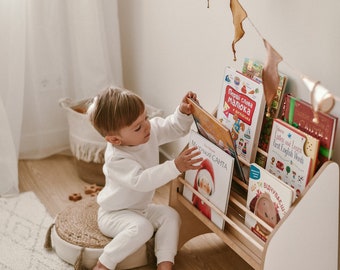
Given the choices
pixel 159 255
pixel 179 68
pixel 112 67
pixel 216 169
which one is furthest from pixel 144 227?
pixel 112 67

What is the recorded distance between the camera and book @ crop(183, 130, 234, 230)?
1624mm

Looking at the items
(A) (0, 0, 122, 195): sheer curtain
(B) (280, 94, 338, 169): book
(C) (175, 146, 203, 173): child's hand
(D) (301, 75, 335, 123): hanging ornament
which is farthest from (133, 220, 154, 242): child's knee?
(D) (301, 75, 335, 123): hanging ornament

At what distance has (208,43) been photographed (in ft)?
6.64

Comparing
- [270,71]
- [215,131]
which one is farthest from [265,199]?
[270,71]

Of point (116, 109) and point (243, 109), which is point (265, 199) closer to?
point (243, 109)

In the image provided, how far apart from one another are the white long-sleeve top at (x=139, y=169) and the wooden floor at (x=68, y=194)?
24 cm

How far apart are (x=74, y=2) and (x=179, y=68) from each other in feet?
1.85

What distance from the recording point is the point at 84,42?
246 centimetres

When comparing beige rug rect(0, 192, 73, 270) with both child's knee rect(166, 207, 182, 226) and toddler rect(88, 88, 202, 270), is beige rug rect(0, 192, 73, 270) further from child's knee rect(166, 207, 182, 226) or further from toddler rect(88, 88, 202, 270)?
child's knee rect(166, 207, 182, 226)

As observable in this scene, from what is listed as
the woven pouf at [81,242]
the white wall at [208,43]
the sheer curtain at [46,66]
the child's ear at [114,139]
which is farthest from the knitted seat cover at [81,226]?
the white wall at [208,43]

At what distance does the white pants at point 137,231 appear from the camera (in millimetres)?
1767

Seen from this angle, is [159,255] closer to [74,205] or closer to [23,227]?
[74,205]

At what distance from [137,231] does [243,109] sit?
504mm

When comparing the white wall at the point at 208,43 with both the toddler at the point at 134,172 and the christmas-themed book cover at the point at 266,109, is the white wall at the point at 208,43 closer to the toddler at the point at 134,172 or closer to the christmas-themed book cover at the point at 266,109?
the christmas-themed book cover at the point at 266,109
